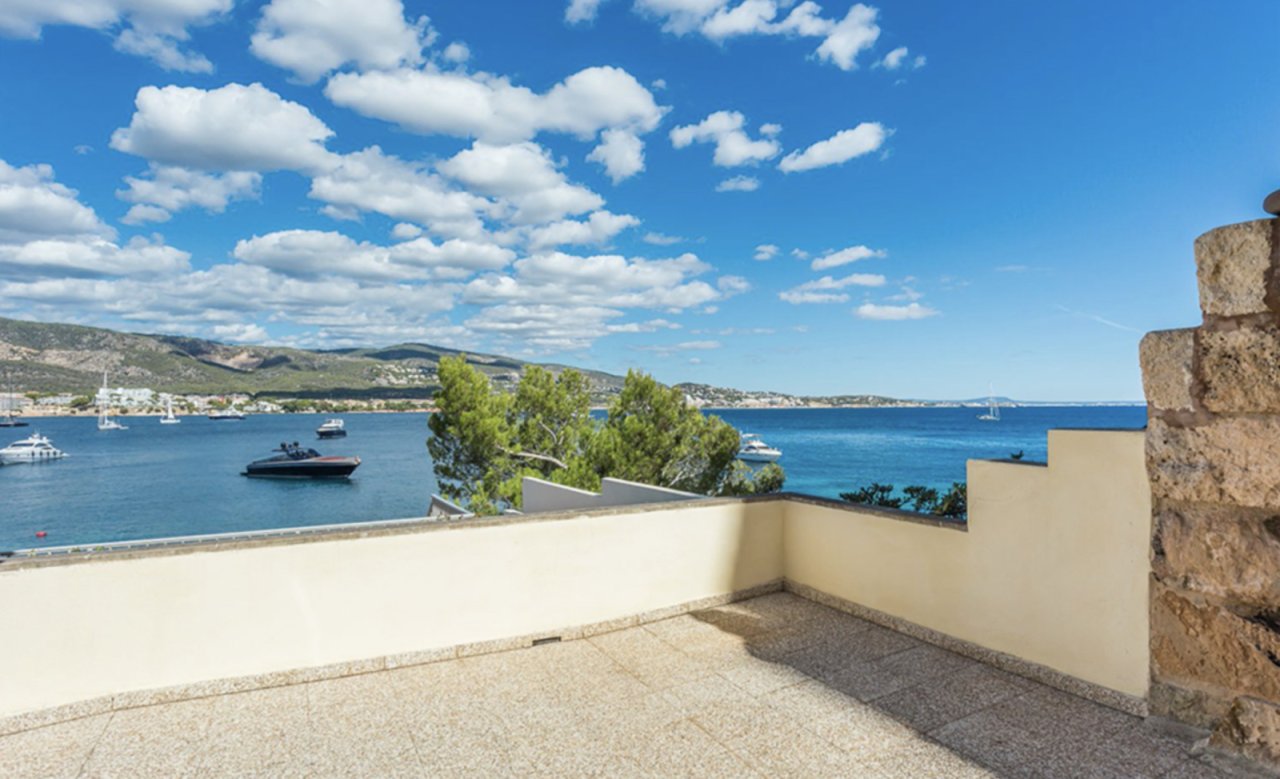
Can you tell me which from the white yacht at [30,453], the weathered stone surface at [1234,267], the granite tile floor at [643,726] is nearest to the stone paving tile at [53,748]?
the granite tile floor at [643,726]

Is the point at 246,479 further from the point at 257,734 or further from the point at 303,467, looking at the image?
the point at 257,734

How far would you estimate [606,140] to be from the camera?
12.5 m

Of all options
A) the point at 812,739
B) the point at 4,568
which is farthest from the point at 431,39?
the point at 812,739

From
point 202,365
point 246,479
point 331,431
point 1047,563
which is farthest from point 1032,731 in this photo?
point 202,365

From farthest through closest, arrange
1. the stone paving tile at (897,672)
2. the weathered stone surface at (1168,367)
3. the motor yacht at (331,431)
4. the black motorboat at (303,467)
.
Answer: the motor yacht at (331,431) < the black motorboat at (303,467) < the stone paving tile at (897,672) < the weathered stone surface at (1168,367)

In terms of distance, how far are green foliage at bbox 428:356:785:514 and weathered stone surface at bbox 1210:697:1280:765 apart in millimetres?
8078

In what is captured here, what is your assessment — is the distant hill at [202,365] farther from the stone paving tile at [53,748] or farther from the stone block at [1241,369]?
the stone block at [1241,369]

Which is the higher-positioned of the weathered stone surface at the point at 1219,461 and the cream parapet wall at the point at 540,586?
the weathered stone surface at the point at 1219,461

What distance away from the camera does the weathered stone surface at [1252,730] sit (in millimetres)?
2135

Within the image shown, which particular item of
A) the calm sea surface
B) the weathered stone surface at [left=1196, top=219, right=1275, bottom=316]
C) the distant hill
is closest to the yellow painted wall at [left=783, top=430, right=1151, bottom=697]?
the weathered stone surface at [left=1196, top=219, right=1275, bottom=316]

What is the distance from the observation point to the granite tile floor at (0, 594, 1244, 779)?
2334 millimetres

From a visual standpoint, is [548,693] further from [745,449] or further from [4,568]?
[745,449]

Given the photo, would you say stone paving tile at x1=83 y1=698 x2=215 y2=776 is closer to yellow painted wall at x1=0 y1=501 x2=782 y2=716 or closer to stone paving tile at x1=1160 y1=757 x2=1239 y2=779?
yellow painted wall at x1=0 y1=501 x2=782 y2=716

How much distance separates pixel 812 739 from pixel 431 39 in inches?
372
